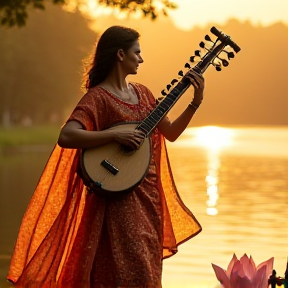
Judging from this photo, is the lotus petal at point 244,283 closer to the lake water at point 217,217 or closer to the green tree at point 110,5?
the lake water at point 217,217

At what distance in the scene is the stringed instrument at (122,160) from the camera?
209 inches

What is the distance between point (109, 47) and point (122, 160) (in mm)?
514

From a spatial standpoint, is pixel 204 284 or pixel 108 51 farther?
pixel 204 284

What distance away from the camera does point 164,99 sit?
5.36m

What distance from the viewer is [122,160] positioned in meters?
5.41

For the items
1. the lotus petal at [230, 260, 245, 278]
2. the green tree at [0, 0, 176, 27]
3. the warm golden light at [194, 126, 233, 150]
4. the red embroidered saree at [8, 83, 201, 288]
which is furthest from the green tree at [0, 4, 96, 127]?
the lotus petal at [230, 260, 245, 278]

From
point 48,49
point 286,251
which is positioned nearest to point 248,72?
point 48,49

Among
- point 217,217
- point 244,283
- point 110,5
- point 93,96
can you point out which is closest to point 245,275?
point 244,283

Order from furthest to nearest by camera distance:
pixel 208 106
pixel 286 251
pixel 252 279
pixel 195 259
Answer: pixel 208 106 → pixel 286 251 → pixel 195 259 → pixel 252 279

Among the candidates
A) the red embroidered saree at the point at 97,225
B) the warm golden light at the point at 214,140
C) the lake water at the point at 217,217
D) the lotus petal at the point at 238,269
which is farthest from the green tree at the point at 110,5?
the warm golden light at the point at 214,140

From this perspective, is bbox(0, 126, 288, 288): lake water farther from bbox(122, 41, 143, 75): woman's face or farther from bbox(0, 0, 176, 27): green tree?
bbox(122, 41, 143, 75): woman's face

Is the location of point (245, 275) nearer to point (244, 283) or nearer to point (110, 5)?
point (244, 283)

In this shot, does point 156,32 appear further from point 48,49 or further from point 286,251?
point 286,251

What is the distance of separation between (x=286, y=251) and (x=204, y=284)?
8.20 ft
